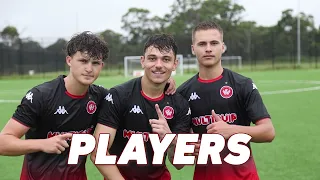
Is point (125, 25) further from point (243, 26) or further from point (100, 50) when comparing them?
point (100, 50)

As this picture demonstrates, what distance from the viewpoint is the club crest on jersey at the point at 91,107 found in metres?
3.53

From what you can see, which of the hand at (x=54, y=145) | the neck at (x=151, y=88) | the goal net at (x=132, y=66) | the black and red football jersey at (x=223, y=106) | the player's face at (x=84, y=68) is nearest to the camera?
the hand at (x=54, y=145)

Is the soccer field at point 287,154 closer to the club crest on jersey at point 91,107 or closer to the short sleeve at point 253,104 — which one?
the short sleeve at point 253,104

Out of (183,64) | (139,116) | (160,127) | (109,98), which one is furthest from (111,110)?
(183,64)

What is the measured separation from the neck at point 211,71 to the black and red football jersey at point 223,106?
40 millimetres

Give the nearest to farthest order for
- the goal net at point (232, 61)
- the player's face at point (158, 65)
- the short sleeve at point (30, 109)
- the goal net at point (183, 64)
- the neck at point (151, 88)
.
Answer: the short sleeve at point (30, 109) < the player's face at point (158, 65) < the neck at point (151, 88) < the goal net at point (183, 64) < the goal net at point (232, 61)

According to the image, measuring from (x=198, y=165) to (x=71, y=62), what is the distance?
1.52 metres

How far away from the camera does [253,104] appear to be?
3590 mm

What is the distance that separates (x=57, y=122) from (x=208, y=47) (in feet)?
5.05

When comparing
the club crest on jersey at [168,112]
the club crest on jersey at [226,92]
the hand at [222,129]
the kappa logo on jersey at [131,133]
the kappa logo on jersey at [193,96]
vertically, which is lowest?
the kappa logo on jersey at [131,133]

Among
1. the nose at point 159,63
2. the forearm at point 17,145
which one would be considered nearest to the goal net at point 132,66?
the nose at point 159,63

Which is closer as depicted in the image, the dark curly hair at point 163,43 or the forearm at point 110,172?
the forearm at point 110,172

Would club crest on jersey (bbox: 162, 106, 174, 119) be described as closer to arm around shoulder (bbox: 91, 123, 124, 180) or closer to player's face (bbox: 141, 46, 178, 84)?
player's face (bbox: 141, 46, 178, 84)

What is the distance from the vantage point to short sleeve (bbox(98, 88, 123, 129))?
3.46m
